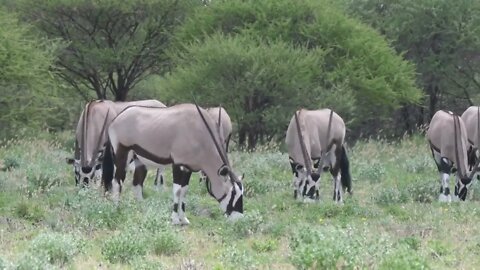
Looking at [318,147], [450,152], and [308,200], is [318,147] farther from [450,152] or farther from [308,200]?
[450,152]

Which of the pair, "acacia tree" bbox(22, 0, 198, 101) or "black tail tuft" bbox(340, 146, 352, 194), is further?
"acacia tree" bbox(22, 0, 198, 101)

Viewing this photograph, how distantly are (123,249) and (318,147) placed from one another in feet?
25.8

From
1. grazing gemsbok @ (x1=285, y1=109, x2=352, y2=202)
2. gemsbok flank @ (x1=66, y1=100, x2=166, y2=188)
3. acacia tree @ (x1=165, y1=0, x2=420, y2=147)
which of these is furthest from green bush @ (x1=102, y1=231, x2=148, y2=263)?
acacia tree @ (x1=165, y1=0, x2=420, y2=147)

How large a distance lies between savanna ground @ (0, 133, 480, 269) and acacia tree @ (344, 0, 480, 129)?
52.6 ft

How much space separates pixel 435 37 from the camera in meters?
33.8

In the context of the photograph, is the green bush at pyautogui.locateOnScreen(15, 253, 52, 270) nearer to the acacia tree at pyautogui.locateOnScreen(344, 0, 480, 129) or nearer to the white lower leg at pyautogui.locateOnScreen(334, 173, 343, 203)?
the white lower leg at pyautogui.locateOnScreen(334, 173, 343, 203)

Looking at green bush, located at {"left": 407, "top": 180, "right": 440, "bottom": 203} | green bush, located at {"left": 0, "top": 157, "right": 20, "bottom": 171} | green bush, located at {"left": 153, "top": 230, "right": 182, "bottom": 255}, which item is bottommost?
green bush, located at {"left": 0, "top": 157, "right": 20, "bottom": 171}

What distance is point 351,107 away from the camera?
1030 inches

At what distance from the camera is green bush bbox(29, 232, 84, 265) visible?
7.40 m

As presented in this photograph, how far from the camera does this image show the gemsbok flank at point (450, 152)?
14203 millimetres

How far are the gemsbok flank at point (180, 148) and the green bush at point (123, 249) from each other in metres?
3.18

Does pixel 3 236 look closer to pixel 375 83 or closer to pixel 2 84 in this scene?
pixel 2 84

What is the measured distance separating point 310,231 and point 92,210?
3.58 m

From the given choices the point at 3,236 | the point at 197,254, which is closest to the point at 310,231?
the point at 197,254
